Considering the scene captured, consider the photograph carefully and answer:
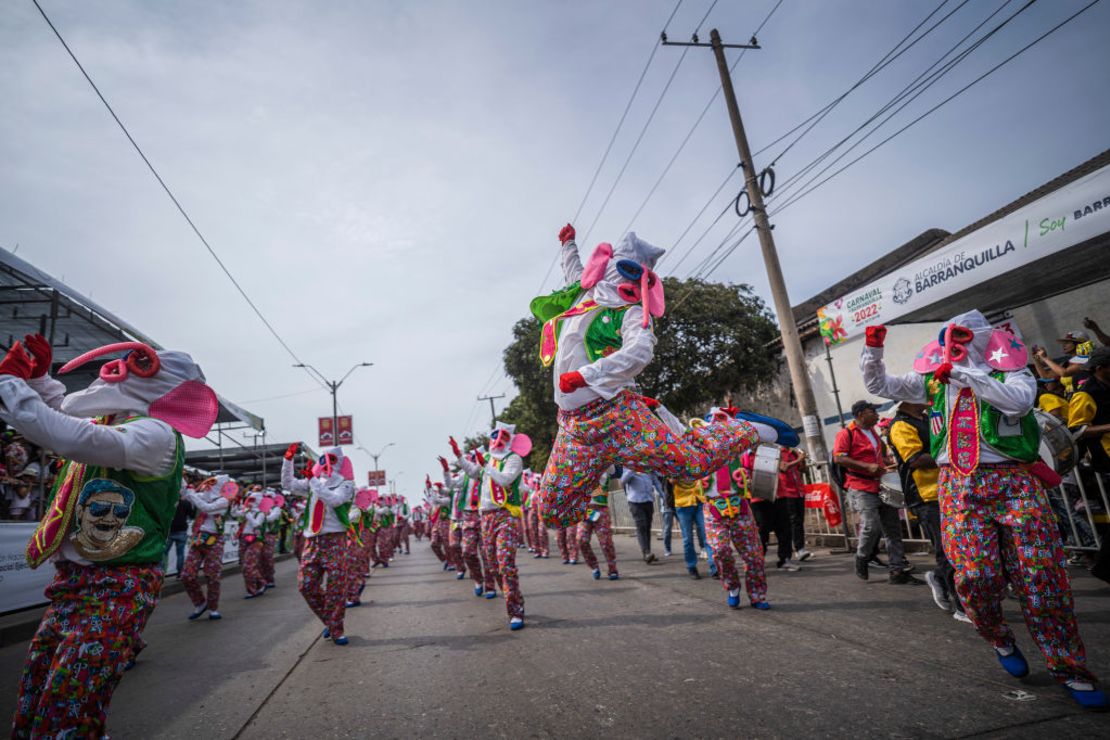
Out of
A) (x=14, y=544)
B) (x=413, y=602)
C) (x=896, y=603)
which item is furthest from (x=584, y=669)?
(x=14, y=544)

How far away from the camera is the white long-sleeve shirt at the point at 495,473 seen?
609cm

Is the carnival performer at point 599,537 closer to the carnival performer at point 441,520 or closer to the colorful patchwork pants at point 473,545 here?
the colorful patchwork pants at point 473,545

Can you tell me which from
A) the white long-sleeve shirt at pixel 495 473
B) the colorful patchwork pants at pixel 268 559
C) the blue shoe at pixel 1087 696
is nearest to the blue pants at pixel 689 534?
the white long-sleeve shirt at pixel 495 473

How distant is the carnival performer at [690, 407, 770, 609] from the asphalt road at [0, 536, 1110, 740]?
0.80 feet

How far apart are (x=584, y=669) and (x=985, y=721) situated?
6.79 ft

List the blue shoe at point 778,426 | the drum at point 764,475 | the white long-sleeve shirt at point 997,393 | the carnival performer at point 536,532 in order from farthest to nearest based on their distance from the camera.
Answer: the carnival performer at point 536,532 → the drum at point 764,475 → the blue shoe at point 778,426 → the white long-sleeve shirt at point 997,393

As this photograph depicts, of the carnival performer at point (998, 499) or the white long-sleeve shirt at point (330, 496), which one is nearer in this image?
the carnival performer at point (998, 499)

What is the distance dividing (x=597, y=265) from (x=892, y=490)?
4.07 meters

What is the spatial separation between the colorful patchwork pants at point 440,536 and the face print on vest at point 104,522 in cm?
1125

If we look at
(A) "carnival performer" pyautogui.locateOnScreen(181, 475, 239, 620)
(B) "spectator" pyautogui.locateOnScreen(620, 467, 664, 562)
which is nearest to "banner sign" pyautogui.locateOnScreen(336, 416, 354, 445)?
(A) "carnival performer" pyautogui.locateOnScreen(181, 475, 239, 620)

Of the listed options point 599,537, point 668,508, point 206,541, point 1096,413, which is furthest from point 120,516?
point 668,508

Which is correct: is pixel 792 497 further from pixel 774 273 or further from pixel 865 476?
pixel 774 273

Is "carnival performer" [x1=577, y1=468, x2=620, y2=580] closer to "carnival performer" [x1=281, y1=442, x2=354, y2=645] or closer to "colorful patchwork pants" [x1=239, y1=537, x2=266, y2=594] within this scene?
"carnival performer" [x1=281, y1=442, x2=354, y2=645]

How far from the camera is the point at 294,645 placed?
17.7 ft
